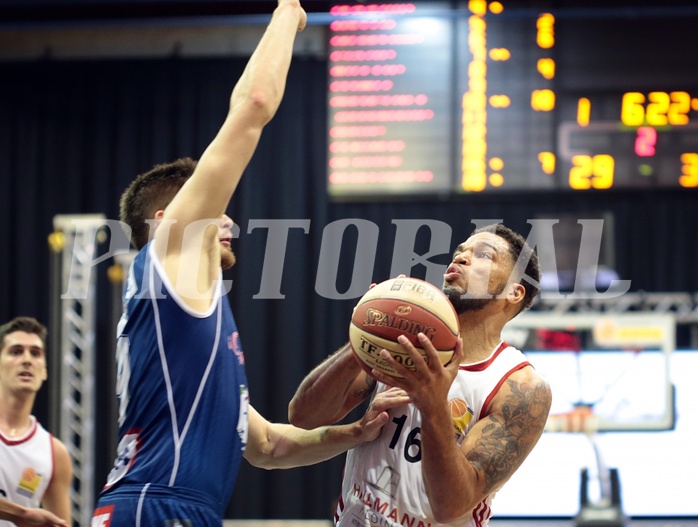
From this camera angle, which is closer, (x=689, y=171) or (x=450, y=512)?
(x=450, y=512)

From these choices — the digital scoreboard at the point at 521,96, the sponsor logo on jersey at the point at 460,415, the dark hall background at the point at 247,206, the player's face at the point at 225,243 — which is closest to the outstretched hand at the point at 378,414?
the sponsor logo on jersey at the point at 460,415

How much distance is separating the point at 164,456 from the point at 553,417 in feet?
19.2

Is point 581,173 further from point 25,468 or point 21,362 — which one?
point 25,468

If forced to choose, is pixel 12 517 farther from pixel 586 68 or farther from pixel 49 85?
pixel 49 85

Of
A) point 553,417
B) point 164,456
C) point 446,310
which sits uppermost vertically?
point 446,310

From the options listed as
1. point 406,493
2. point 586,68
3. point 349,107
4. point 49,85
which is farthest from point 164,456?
point 49,85

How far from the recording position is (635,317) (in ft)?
25.1

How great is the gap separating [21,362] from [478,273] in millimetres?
2986

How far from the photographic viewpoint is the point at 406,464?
2.92 metres

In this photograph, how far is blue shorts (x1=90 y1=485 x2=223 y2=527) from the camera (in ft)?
7.47

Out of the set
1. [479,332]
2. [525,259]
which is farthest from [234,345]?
[525,259]

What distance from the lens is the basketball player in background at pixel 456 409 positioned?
2.62m

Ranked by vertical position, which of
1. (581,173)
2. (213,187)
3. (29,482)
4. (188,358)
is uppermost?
(581,173)

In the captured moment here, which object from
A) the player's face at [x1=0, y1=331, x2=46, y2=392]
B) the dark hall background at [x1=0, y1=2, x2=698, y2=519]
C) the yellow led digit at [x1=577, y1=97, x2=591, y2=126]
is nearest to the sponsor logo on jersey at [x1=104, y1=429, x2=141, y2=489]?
the player's face at [x1=0, y1=331, x2=46, y2=392]
